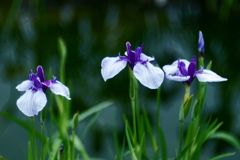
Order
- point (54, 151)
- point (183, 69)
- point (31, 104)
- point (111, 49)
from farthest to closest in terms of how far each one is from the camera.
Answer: point (111, 49), point (54, 151), point (183, 69), point (31, 104)

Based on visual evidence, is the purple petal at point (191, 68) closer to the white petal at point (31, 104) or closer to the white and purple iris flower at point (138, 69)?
Result: the white and purple iris flower at point (138, 69)

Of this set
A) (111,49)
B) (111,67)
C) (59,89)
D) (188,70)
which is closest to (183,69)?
(188,70)

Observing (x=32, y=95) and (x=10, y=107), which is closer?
(x=32, y=95)

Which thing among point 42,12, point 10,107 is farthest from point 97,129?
point 42,12

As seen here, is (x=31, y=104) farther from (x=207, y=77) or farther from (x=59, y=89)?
(x=207, y=77)

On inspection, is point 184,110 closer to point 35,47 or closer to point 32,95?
point 32,95

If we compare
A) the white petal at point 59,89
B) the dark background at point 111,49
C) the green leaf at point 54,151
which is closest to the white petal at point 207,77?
the white petal at point 59,89

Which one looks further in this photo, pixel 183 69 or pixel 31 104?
pixel 183 69
